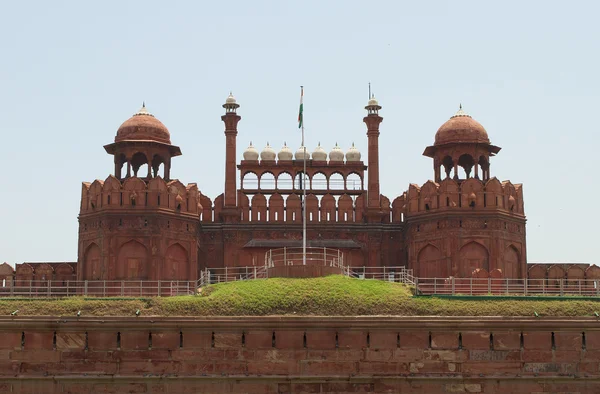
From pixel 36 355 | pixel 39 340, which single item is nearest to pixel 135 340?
pixel 39 340

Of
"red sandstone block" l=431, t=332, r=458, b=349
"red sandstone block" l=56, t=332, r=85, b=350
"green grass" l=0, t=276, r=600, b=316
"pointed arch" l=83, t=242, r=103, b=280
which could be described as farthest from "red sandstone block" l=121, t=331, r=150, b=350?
"pointed arch" l=83, t=242, r=103, b=280

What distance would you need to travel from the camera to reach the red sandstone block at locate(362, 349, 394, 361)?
37.7 meters

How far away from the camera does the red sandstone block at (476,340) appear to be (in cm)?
3788

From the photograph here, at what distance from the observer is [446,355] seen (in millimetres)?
37688

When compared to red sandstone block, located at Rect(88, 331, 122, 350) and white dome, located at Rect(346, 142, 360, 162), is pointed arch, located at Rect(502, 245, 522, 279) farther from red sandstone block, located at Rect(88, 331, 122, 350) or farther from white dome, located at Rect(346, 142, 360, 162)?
red sandstone block, located at Rect(88, 331, 122, 350)

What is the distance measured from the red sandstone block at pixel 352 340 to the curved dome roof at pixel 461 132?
16.1m

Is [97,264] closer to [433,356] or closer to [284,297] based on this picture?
[284,297]

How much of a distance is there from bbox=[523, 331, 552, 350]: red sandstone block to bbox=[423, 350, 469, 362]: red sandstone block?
218 centimetres

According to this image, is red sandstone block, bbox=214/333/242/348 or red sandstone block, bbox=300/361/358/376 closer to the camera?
red sandstone block, bbox=300/361/358/376

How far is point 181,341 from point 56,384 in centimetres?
454

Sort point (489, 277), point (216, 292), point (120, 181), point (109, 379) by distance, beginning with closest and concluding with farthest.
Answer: point (109, 379)
point (216, 292)
point (489, 277)
point (120, 181)

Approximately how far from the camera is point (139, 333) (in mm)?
37844

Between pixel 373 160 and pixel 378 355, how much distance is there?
56.5ft

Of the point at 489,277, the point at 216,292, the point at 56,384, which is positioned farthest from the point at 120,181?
the point at 489,277
